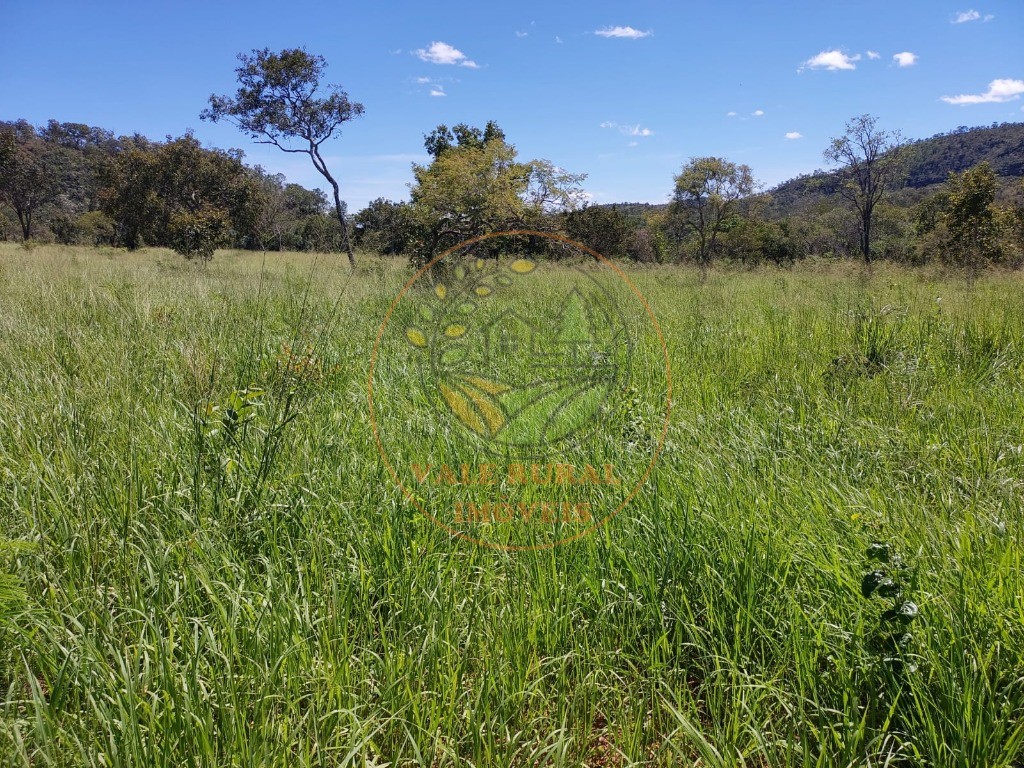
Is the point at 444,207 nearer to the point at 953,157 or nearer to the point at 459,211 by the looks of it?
the point at 459,211

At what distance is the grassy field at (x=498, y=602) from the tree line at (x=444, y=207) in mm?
1359

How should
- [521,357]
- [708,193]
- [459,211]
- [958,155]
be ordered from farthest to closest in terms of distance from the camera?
[958,155] → [708,193] → [459,211] → [521,357]

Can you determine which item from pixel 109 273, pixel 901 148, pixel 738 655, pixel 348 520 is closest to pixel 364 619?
pixel 348 520

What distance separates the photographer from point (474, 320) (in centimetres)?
464

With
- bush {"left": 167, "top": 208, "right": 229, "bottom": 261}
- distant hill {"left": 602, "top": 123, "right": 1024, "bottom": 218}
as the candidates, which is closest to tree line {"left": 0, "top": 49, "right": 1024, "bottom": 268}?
bush {"left": 167, "top": 208, "right": 229, "bottom": 261}

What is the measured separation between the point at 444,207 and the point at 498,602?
9.01 metres

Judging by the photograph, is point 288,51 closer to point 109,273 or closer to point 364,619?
point 109,273

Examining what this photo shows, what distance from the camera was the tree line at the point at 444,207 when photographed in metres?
9.35

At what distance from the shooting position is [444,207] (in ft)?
31.4

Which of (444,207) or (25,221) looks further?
(25,221)

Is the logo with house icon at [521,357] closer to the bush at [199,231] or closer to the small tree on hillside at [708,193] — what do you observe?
the bush at [199,231]

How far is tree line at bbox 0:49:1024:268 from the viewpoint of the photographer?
935cm

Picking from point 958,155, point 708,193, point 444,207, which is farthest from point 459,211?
point 958,155

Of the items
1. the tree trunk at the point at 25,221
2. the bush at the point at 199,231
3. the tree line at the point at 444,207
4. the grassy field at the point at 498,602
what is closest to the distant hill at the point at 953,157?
the tree line at the point at 444,207
